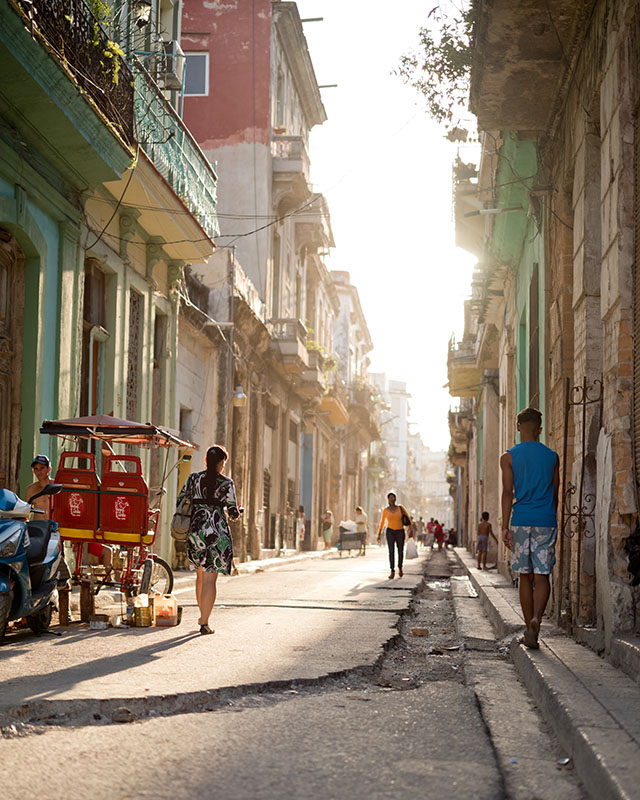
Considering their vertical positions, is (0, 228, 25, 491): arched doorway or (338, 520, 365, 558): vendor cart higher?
(0, 228, 25, 491): arched doorway

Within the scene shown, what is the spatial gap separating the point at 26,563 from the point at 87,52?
6373 millimetres

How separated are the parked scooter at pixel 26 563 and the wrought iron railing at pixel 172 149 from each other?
697cm

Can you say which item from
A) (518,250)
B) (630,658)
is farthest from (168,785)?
(518,250)

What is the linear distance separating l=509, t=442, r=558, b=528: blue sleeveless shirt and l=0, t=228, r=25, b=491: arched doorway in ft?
20.6

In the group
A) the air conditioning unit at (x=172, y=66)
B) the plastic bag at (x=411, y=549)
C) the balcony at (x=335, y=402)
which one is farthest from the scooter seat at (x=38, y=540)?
the balcony at (x=335, y=402)

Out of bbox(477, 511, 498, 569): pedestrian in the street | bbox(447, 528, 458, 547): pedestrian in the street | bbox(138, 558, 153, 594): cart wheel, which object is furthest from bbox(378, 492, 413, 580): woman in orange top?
bbox(447, 528, 458, 547): pedestrian in the street

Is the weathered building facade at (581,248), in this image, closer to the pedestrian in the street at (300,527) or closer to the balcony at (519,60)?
the balcony at (519,60)

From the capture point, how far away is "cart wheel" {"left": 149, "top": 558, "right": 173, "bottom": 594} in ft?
34.4

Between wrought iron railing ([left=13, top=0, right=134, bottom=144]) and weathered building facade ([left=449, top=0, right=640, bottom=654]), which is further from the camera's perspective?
wrought iron railing ([left=13, top=0, right=134, bottom=144])

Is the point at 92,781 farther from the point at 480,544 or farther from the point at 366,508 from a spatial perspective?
the point at 366,508

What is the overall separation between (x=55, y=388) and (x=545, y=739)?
8928 mm

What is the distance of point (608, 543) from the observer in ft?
22.1

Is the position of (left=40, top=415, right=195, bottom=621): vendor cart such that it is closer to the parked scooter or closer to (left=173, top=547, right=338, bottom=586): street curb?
the parked scooter

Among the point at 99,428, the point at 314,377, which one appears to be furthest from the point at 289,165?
the point at 99,428
